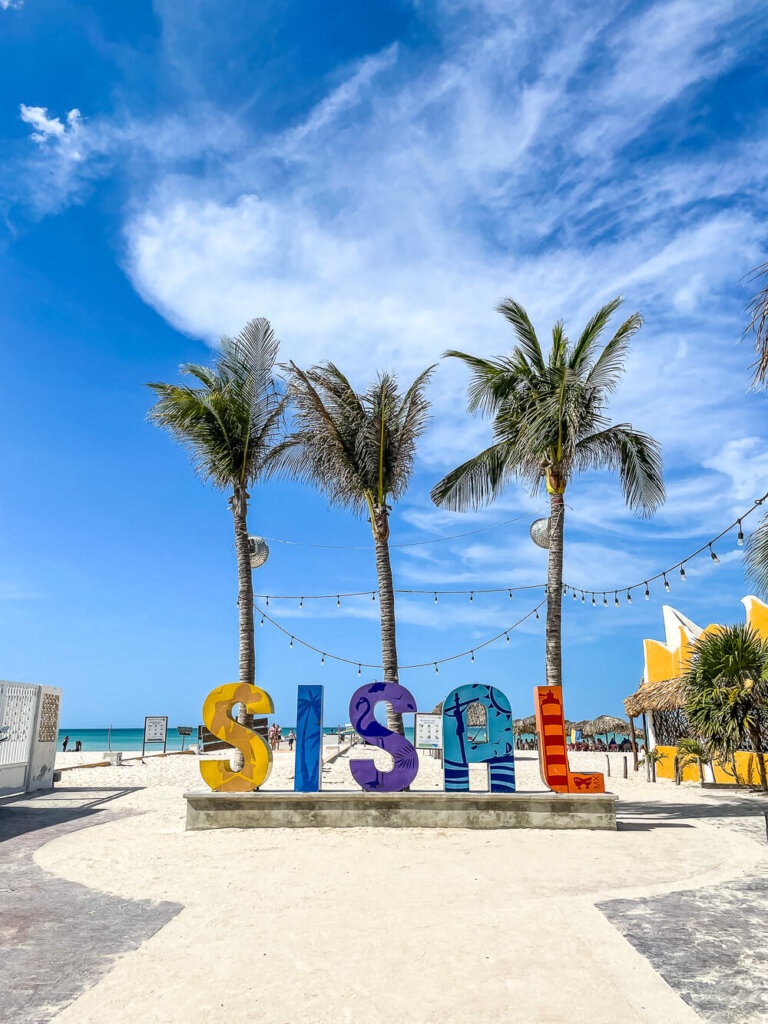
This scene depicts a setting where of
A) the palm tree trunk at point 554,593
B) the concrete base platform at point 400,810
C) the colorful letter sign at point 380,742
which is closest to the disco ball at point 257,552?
the colorful letter sign at point 380,742

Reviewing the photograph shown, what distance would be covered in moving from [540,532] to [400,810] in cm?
771

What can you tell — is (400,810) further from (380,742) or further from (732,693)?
(732,693)

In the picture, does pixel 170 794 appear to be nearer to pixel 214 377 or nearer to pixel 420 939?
pixel 214 377

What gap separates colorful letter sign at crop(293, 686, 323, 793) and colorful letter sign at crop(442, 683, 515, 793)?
2324 millimetres

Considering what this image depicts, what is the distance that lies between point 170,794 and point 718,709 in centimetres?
1363

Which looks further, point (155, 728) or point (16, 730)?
point (155, 728)

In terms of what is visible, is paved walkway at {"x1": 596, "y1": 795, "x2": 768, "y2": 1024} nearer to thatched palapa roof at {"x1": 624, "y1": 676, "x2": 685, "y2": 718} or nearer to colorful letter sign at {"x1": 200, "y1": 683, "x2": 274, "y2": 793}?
colorful letter sign at {"x1": 200, "y1": 683, "x2": 274, "y2": 793}

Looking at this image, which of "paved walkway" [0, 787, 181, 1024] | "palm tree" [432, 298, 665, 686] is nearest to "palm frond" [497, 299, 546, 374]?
"palm tree" [432, 298, 665, 686]

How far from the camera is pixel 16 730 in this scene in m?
16.4

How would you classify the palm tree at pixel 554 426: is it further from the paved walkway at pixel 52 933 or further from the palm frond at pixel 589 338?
the paved walkway at pixel 52 933

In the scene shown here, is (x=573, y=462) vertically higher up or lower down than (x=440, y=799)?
higher up

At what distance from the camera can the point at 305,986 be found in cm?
487

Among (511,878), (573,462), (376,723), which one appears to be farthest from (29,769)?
(573,462)

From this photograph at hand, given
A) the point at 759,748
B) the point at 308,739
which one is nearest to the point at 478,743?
the point at 308,739
